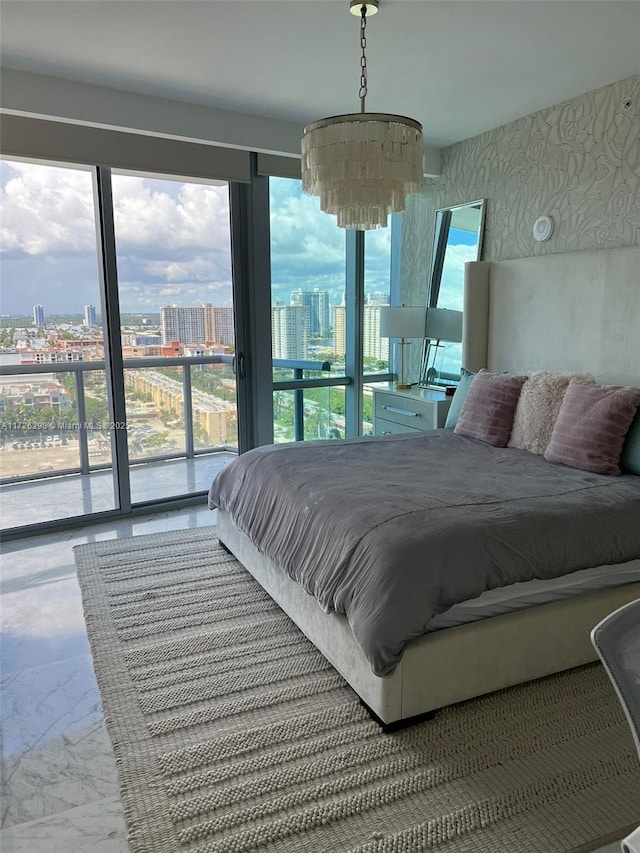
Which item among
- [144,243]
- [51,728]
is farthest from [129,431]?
[51,728]

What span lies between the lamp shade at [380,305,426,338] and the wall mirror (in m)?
0.20

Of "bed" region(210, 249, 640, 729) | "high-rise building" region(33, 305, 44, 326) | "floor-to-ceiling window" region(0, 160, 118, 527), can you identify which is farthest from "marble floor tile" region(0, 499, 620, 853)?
"high-rise building" region(33, 305, 44, 326)

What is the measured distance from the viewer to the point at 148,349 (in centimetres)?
425

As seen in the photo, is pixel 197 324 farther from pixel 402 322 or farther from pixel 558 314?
pixel 558 314

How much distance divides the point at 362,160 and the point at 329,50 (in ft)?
3.23

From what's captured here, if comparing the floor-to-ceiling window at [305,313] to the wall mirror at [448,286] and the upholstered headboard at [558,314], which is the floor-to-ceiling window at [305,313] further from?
the upholstered headboard at [558,314]

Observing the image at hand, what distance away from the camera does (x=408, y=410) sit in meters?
4.46

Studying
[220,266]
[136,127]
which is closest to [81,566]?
[220,266]

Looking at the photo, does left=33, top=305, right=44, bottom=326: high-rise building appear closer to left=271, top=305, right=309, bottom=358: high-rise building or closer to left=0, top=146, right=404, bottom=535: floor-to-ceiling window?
left=0, top=146, right=404, bottom=535: floor-to-ceiling window

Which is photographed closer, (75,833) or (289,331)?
(75,833)

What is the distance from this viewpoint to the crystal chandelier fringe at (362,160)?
234 centimetres

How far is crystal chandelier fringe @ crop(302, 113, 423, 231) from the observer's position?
7.66ft

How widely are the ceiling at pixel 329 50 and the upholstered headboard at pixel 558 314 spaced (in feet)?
3.23

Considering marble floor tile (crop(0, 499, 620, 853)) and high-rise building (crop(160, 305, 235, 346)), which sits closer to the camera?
marble floor tile (crop(0, 499, 620, 853))
